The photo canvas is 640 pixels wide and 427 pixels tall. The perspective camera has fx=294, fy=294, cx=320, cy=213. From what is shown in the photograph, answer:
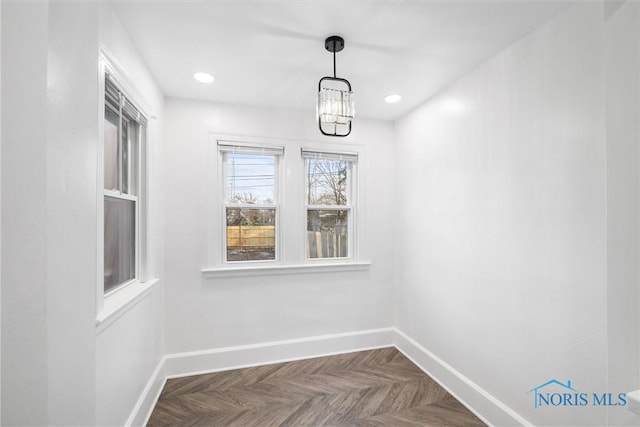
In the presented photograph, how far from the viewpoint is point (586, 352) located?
1503 mm

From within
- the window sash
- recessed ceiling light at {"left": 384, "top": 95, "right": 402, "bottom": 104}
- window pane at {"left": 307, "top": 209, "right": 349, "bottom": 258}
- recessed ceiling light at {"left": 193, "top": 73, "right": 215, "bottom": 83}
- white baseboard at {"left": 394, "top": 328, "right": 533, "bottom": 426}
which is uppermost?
recessed ceiling light at {"left": 193, "top": 73, "right": 215, "bottom": 83}

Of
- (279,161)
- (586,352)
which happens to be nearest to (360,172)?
(279,161)

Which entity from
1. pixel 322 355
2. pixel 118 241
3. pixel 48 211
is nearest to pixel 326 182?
pixel 322 355

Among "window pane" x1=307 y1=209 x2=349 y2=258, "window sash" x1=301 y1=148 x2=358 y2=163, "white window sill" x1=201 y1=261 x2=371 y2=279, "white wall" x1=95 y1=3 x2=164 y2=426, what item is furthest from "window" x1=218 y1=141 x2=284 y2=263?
"white wall" x1=95 y1=3 x2=164 y2=426

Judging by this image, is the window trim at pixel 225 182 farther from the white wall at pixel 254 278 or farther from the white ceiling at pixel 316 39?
the white ceiling at pixel 316 39

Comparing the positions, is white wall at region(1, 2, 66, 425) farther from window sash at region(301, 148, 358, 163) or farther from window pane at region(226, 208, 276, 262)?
window sash at region(301, 148, 358, 163)

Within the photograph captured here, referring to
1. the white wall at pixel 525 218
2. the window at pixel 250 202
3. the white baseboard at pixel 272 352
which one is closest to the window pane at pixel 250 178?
the window at pixel 250 202

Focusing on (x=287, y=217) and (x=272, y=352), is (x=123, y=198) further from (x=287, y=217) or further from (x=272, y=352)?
(x=272, y=352)

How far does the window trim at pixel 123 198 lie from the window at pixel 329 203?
1452mm

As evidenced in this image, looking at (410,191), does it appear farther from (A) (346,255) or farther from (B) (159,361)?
(B) (159,361)

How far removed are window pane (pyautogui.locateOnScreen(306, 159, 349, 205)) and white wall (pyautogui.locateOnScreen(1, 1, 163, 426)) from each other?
2275 mm

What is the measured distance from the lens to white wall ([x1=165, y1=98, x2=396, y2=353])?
2.68 m

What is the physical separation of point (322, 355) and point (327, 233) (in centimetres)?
125

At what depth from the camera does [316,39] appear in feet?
6.04
